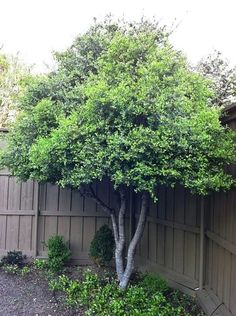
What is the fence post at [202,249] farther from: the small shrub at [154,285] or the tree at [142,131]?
the tree at [142,131]

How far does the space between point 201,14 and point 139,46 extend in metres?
4.19

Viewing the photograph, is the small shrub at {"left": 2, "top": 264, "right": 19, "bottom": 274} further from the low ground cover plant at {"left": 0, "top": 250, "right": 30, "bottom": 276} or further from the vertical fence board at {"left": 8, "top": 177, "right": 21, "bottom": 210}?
the vertical fence board at {"left": 8, "top": 177, "right": 21, "bottom": 210}

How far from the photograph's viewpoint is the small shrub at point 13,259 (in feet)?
18.4

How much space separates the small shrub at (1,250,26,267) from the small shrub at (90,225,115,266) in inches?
47.1

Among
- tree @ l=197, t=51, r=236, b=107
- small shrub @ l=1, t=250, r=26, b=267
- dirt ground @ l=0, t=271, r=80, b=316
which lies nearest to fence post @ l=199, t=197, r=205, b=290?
dirt ground @ l=0, t=271, r=80, b=316

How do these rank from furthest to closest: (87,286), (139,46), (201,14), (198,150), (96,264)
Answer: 1. (201,14)
2. (96,264)
3. (87,286)
4. (139,46)
5. (198,150)

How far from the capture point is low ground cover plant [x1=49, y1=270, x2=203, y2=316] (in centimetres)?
360

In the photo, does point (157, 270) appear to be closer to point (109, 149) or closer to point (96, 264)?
point (96, 264)

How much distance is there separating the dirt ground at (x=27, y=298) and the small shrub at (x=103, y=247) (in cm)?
95

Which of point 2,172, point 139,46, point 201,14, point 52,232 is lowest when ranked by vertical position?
point 52,232

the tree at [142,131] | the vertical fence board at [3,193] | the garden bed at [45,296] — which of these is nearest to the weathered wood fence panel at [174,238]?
the garden bed at [45,296]

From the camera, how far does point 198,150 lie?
3322 mm

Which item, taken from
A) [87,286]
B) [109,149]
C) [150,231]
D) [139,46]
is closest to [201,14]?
[139,46]

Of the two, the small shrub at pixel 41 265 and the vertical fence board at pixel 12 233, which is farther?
the vertical fence board at pixel 12 233
